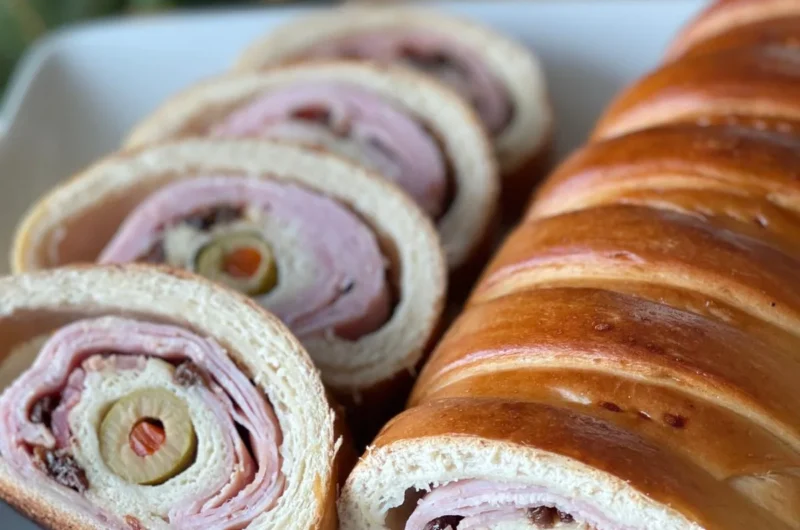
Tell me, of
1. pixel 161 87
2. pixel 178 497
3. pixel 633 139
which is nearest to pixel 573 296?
pixel 633 139

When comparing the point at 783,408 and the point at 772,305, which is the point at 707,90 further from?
the point at 783,408

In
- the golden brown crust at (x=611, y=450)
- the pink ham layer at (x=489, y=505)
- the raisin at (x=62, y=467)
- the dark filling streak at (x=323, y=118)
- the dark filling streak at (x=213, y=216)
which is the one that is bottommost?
the raisin at (x=62, y=467)

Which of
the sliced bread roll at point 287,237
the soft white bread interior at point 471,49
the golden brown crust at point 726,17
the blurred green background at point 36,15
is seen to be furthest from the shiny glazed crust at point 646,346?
the blurred green background at point 36,15

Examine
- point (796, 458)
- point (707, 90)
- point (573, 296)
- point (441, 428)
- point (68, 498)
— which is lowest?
point (68, 498)

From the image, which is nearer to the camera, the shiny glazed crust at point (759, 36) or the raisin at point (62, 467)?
the raisin at point (62, 467)

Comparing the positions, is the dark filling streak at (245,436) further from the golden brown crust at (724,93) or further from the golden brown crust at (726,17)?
the golden brown crust at (726,17)

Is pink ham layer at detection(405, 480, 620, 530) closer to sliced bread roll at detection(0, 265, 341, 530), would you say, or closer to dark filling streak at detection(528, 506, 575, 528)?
dark filling streak at detection(528, 506, 575, 528)

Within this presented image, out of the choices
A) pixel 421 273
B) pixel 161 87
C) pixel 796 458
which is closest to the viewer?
pixel 796 458
